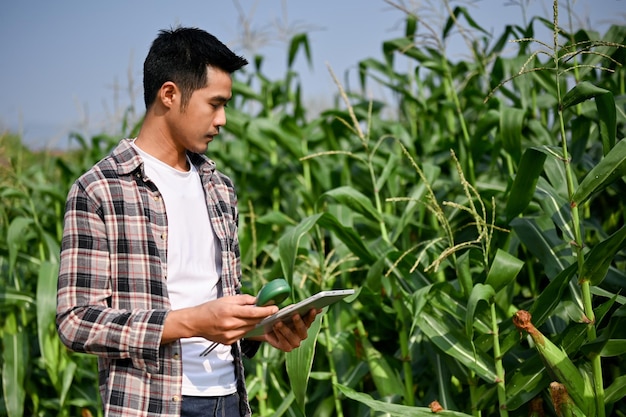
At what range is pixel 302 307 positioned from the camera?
5.24ft

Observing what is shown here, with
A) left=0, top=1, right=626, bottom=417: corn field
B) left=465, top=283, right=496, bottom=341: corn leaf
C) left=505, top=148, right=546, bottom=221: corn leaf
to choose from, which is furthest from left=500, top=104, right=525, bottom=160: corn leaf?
left=465, top=283, right=496, bottom=341: corn leaf

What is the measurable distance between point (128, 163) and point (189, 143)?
5.4 inches

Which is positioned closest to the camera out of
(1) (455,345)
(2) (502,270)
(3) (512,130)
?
(2) (502,270)

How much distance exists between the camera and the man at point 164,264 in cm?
154

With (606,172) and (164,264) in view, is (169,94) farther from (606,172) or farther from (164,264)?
(606,172)

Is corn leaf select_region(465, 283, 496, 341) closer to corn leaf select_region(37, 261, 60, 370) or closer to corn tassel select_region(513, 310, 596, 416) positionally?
corn tassel select_region(513, 310, 596, 416)

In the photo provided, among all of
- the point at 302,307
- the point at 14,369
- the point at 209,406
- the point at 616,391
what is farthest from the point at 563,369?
the point at 14,369

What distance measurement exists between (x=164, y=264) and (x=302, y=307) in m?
0.30

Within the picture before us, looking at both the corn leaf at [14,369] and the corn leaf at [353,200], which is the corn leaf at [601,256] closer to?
the corn leaf at [353,200]

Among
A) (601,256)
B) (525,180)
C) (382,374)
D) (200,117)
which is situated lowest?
(382,374)

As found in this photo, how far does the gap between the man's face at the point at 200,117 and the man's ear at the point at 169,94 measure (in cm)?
1

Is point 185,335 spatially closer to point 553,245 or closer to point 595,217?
point 553,245

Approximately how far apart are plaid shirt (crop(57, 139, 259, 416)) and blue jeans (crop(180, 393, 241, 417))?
0.12 feet

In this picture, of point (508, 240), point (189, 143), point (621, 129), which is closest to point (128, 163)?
point (189, 143)
